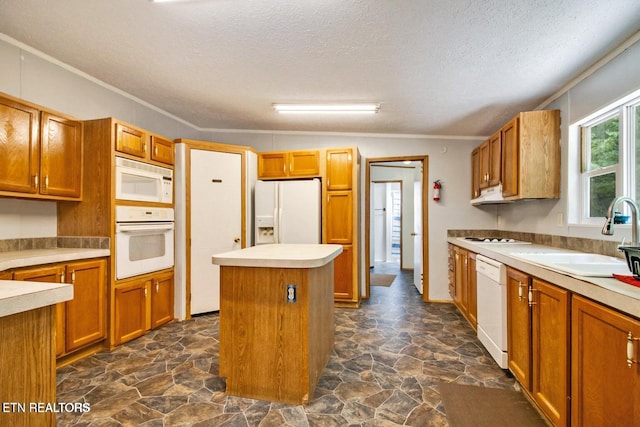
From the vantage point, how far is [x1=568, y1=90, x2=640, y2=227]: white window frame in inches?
86.6

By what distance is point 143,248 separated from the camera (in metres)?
3.12

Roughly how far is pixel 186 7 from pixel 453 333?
369cm

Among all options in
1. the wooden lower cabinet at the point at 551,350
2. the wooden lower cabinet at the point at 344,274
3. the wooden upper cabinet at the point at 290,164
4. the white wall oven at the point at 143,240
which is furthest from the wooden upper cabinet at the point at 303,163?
the wooden lower cabinet at the point at 551,350

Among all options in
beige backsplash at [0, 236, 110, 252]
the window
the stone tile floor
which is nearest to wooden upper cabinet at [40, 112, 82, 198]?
beige backsplash at [0, 236, 110, 252]

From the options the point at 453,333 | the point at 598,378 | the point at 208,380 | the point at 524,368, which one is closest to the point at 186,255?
the point at 208,380

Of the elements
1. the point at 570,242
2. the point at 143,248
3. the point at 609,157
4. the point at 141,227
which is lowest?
the point at 143,248

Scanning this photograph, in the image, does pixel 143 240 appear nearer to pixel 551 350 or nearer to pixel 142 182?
pixel 142 182

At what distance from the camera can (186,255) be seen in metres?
3.57

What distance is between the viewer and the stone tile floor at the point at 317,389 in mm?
1871

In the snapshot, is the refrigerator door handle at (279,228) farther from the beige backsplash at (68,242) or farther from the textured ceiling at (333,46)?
the beige backsplash at (68,242)

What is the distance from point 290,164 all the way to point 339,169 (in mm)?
689

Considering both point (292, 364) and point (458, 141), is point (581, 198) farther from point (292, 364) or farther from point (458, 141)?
point (292, 364)

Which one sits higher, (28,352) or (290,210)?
(290,210)

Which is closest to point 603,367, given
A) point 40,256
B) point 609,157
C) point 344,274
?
point 609,157
